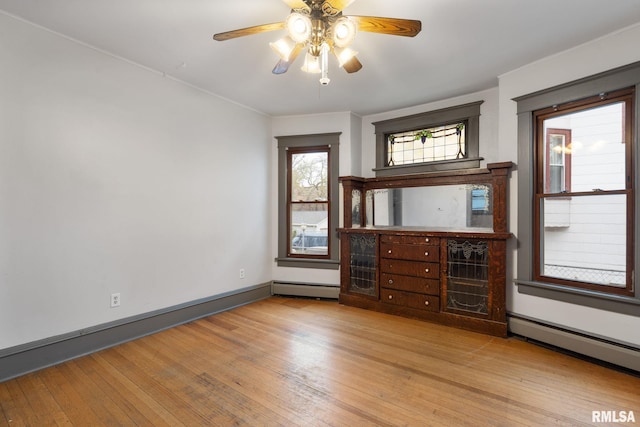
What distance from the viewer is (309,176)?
15.1 ft

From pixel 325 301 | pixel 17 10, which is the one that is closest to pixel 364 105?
pixel 325 301

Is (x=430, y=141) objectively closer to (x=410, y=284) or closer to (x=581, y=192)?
(x=581, y=192)

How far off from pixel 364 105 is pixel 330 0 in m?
2.48

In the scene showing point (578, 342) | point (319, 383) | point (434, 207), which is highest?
point (434, 207)

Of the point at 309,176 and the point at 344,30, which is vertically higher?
the point at 344,30

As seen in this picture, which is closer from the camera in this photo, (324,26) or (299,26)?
(299,26)

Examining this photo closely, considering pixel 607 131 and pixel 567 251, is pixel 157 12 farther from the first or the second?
pixel 567 251

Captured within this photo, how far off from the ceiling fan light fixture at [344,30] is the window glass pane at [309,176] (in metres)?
2.69

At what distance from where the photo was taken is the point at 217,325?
11.1 feet

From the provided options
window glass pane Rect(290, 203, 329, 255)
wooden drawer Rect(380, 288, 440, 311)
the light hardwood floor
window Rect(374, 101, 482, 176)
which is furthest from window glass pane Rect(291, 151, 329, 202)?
the light hardwood floor

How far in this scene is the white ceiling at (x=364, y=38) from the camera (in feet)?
7.18

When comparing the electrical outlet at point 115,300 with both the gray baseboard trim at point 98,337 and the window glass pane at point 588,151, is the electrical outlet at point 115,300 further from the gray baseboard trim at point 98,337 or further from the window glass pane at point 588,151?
the window glass pane at point 588,151

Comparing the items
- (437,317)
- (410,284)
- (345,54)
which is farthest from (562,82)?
(437,317)

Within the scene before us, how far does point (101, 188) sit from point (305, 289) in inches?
112
